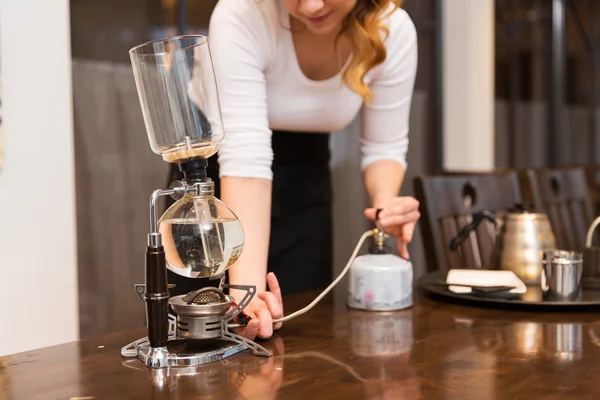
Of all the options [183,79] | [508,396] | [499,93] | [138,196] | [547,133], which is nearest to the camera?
[508,396]

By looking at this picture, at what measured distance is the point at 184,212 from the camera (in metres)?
0.88

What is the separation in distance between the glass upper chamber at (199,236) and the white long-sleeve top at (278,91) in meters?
0.33

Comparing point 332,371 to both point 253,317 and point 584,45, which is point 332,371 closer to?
point 253,317

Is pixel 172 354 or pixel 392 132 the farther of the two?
pixel 392 132

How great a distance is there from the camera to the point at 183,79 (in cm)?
86

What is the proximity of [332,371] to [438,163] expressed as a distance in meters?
3.52

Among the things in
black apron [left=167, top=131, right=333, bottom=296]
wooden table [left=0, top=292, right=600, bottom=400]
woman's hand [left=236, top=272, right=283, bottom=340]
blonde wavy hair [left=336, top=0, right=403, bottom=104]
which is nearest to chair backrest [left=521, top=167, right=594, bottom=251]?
black apron [left=167, top=131, right=333, bottom=296]

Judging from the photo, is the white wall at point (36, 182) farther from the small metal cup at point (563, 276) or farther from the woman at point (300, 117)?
the small metal cup at point (563, 276)

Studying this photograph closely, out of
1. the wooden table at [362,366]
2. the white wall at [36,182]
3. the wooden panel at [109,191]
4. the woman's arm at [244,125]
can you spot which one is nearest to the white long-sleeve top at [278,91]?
the woman's arm at [244,125]

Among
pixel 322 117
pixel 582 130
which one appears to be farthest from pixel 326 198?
pixel 582 130

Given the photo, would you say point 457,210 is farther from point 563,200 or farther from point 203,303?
point 203,303

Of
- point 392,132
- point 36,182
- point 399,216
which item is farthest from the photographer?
point 36,182

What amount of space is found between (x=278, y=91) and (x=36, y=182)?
804 millimetres

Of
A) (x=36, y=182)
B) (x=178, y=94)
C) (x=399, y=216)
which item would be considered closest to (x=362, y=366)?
(x=178, y=94)
